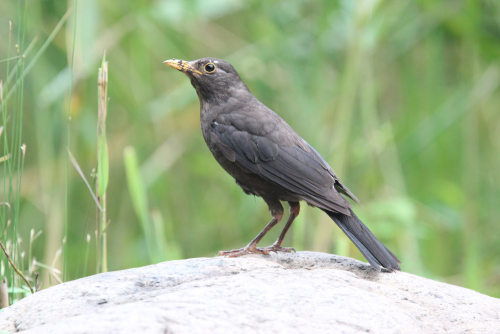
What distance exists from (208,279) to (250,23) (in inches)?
147

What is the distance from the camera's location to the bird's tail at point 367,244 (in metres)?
4.19

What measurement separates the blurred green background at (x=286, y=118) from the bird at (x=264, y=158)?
1.10 meters

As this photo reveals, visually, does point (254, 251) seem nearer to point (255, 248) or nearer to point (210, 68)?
point (255, 248)

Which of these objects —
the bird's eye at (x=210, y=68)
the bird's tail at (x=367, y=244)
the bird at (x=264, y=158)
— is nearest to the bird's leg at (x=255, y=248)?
the bird at (x=264, y=158)

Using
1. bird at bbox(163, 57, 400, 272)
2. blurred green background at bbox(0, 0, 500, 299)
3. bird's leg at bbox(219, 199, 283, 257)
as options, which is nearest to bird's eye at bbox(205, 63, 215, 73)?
bird at bbox(163, 57, 400, 272)

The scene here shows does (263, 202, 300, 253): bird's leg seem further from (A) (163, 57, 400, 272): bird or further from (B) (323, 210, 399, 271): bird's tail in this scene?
(B) (323, 210, 399, 271): bird's tail

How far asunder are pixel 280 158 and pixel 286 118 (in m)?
1.90

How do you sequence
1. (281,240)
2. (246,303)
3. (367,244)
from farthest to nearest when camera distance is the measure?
1. (281,240)
2. (367,244)
3. (246,303)

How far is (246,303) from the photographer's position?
125 inches

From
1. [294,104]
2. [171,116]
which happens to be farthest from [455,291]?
[171,116]

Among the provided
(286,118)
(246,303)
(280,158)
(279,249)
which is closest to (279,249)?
(279,249)

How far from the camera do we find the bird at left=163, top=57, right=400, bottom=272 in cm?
455

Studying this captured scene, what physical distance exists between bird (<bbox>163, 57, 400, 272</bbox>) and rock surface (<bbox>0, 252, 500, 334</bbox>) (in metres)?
0.53

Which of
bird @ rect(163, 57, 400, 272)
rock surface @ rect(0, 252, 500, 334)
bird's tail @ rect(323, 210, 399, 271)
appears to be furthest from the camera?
bird @ rect(163, 57, 400, 272)
